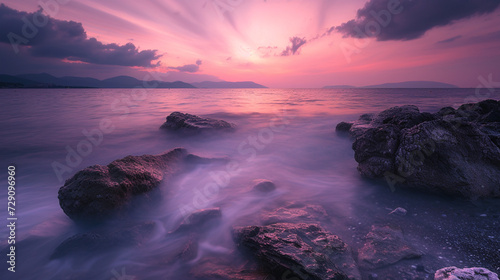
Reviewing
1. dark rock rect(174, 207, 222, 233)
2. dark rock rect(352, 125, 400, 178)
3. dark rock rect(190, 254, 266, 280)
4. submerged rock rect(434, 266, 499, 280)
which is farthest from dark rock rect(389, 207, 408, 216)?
dark rock rect(174, 207, 222, 233)

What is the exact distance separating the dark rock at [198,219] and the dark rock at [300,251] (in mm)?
952

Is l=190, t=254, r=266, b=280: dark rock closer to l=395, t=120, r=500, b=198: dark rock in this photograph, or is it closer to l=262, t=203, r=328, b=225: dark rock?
l=262, t=203, r=328, b=225: dark rock

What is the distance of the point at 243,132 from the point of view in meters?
12.7

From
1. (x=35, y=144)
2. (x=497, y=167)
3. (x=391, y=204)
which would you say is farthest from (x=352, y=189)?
(x=35, y=144)

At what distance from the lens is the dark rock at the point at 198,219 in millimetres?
4051

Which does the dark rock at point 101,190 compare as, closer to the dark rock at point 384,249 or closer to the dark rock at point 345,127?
the dark rock at point 384,249

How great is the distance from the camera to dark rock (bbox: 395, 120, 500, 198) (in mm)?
4121

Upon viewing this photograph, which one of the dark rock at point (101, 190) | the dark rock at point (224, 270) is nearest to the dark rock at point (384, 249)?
the dark rock at point (224, 270)

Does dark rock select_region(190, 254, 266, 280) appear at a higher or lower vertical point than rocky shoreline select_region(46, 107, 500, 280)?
lower

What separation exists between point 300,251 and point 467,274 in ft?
5.85

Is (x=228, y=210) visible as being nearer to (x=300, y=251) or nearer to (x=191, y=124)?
(x=300, y=251)

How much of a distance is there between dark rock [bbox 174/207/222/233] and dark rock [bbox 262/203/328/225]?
101 centimetres

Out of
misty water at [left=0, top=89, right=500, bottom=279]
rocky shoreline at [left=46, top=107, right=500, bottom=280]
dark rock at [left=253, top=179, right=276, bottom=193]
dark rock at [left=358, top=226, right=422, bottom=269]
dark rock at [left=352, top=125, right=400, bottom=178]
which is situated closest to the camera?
rocky shoreline at [left=46, top=107, right=500, bottom=280]

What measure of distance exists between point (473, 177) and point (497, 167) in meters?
0.67
